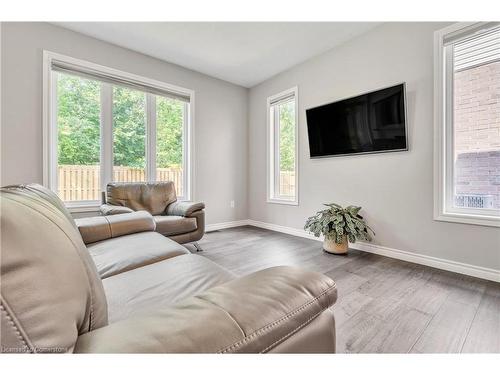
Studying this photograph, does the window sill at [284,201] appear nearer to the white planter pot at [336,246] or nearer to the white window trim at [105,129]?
the white planter pot at [336,246]

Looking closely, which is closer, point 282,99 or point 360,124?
point 360,124

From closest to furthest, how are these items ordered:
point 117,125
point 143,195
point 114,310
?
1. point 114,310
2. point 143,195
3. point 117,125

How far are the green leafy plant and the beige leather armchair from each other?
4.60 feet

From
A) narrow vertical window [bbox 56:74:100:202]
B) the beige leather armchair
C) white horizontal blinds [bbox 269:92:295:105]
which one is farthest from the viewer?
white horizontal blinds [bbox 269:92:295:105]

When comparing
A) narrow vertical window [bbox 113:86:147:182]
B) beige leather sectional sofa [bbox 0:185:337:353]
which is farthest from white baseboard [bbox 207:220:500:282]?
narrow vertical window [bbox 113:86:147:182]

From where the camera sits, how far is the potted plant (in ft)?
8.07

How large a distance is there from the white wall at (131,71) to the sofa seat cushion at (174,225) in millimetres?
1144

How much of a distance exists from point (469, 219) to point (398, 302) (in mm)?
1114

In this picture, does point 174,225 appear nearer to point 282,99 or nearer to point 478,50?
point 282,99

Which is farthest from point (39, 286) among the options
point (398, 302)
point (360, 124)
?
point (360, 124)

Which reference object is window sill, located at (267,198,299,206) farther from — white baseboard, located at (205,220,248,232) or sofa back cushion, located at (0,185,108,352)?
sofa back cushion, located at (0,185,108,352)

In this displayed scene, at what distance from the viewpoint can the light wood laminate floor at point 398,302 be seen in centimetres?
120

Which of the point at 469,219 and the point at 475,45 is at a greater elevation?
the point at 475,45

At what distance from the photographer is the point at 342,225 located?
8.08 ft
